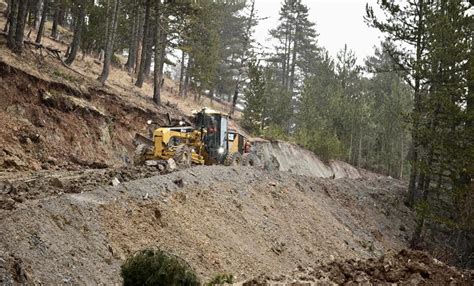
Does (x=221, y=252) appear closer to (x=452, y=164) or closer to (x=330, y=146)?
(x=452, y=164)

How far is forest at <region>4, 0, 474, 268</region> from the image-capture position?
67.3 ft

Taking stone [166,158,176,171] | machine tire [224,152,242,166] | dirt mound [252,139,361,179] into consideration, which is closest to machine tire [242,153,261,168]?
machine tire [224,152,242,166]

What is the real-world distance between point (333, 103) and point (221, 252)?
35.3m

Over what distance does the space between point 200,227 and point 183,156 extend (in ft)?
17.6

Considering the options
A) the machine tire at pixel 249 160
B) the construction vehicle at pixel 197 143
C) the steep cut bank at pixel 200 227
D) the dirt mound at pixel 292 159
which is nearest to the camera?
the steep cut bank at pixel 200 227

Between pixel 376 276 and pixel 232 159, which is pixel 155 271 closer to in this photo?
pixel 376 276

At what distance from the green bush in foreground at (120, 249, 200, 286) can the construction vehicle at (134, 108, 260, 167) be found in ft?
35.9

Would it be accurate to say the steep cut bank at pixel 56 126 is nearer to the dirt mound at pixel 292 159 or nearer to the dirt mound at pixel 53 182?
the dirt mound at pixel 53 182

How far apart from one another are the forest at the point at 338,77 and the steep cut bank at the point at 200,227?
360 centimetres

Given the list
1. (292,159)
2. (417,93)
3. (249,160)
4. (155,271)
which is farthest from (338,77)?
(155,271)

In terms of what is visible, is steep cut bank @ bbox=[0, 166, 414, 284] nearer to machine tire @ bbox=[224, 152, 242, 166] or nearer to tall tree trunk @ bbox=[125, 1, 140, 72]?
machine tire @ bbox=[224, 152, 242, 166]

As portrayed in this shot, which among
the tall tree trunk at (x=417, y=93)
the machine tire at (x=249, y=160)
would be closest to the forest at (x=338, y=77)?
the tall tree trunk at (x=417, y=93)

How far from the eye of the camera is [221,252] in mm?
11156

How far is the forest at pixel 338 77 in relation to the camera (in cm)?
2050
